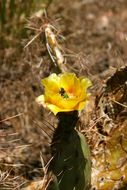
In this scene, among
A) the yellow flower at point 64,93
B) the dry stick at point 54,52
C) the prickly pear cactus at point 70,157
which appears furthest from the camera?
the dry stick at point 54,52

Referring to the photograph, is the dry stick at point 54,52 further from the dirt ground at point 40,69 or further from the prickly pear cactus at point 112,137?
the prickly pear cactus at point 112,137

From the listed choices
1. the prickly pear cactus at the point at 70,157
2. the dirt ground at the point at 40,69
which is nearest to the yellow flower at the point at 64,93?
the prickly pear cactus at the point at 70,157

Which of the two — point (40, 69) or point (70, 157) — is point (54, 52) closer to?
point (40, 69)

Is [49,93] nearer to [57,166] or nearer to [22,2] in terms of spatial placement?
[57,166]

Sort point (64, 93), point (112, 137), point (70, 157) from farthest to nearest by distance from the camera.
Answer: point (112, 137)
point (70, 157)
point (64, 93)

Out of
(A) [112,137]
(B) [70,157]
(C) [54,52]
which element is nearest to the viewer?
(B) [70,157]

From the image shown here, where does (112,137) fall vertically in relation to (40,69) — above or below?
below

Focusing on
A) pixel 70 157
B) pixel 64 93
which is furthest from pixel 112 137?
pixel 64 93

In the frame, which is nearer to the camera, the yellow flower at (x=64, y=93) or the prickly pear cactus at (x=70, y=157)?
the yellow flower at (x=64, y=93)

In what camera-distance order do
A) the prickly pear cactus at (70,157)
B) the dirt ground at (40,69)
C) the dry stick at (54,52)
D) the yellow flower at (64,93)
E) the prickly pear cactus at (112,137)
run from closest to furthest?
the yellow flower at (64,93)
the prickly pear cactus at (70,157)
the prickly pear cactus at (112,137)
the dry stick at (54,52)
the dirt ground at (40,69)
